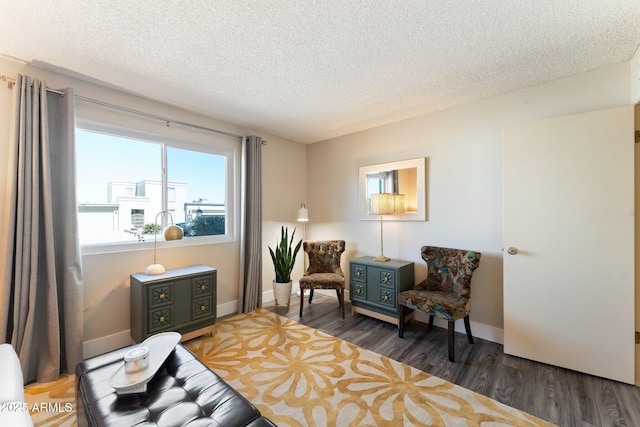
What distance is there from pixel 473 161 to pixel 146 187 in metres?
3.54

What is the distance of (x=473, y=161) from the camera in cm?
286

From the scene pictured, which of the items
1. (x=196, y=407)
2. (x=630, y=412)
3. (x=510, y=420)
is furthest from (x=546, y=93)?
(x=196, y=407)

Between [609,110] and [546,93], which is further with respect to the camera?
[546,93]

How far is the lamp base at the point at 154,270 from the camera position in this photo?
2.64 metres

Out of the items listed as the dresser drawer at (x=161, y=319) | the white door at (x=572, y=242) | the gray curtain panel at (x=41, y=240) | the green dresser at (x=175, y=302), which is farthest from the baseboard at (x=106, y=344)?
the white door at (x=572, y=242)

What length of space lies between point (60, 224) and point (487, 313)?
13.4ft

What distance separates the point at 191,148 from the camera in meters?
3.20

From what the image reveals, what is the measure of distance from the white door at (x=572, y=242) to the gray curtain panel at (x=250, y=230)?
2827 millimetres

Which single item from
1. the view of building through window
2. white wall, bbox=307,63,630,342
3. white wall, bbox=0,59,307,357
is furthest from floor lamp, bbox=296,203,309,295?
the view of building through window

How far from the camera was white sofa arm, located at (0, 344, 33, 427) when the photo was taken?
87 centimetres

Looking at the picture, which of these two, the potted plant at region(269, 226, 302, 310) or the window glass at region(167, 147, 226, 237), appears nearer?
the window glass at region(167, 147, 226, 237)

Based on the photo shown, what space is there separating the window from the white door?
3.25 metres

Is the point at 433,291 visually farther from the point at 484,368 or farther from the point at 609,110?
the point at 609,110

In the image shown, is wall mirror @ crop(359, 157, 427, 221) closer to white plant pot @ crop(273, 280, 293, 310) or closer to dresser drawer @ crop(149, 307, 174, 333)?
white plant pot @ crop(273, 280, 293, 310)
